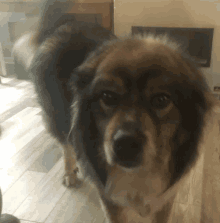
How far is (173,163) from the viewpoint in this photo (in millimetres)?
1007

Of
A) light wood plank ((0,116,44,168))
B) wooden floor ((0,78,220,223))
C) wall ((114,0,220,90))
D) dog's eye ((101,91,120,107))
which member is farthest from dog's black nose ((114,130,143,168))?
wall ((114,0,220,90))

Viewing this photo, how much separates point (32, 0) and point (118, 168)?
1.38m

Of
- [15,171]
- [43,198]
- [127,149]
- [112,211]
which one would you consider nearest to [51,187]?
[43,198]

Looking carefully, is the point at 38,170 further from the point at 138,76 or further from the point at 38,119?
the point at 138,76

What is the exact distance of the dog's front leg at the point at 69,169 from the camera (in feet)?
5.13

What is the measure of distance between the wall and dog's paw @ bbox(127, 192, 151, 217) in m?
2.34

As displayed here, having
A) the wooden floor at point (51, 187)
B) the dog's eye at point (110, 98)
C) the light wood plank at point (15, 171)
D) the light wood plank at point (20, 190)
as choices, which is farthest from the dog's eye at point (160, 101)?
the light wood plank at point (15, 171)

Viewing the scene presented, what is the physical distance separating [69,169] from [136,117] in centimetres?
97

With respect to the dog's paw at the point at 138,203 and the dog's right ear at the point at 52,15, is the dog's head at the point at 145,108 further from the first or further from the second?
the dog's right ear at the point at 52,15

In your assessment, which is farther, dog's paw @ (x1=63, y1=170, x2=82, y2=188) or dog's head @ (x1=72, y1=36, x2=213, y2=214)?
dog's paw @ (x1=63, y1=170, x2=82, y2=188)

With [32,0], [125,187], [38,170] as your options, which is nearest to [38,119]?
[38,170]

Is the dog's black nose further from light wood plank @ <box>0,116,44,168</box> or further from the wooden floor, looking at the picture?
light wood plank @ <box>0,116,44,168</box>

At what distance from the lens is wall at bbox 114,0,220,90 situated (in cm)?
297

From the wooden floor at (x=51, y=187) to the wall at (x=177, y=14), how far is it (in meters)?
1.39
